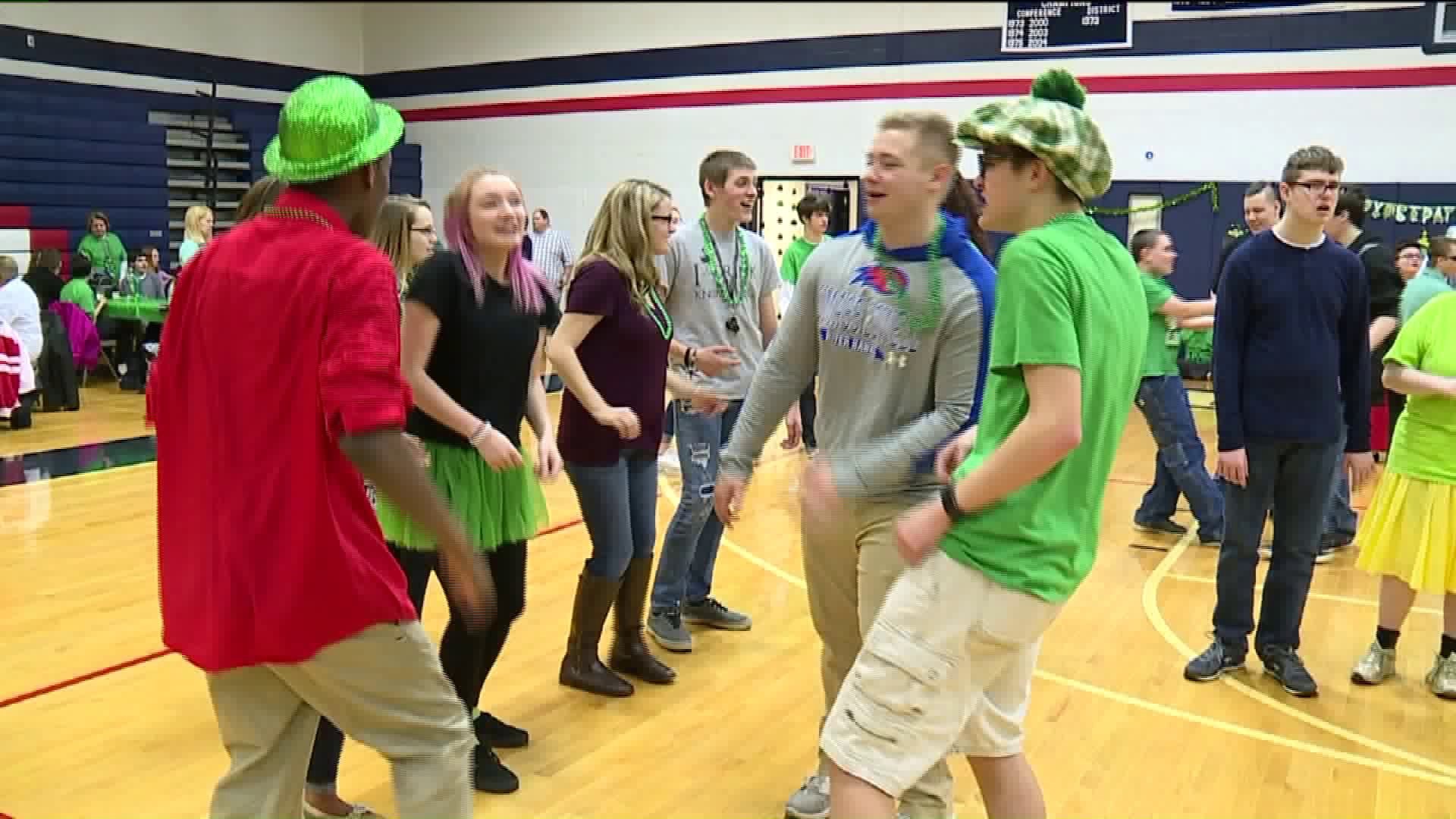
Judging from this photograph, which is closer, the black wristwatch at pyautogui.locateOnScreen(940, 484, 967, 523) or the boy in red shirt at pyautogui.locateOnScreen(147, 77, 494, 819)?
the boy in red shirt at pyautogui.locateOnScreen(147, 77, 494, 819)

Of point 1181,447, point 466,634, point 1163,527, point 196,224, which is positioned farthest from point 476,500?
point 196,224

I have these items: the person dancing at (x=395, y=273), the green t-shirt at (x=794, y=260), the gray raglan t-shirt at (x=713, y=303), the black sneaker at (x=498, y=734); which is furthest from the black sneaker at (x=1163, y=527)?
the person dancing at (x=395, y=273)

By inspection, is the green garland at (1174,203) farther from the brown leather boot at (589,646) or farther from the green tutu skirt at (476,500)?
the green tutu skirt at (476,500)

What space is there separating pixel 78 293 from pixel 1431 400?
11.6 m

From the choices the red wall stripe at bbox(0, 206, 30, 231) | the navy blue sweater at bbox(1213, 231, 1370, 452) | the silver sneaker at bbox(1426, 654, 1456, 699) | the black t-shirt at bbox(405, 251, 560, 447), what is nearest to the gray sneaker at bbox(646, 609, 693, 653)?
the black t-shirt at bbox(405, 251, 560, 447)

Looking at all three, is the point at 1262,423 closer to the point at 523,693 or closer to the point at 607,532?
the point at 607,532

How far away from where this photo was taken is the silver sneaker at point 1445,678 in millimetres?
4207

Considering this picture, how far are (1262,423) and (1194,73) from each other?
367 inches

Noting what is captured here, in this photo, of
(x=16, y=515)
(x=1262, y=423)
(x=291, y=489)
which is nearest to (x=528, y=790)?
(x=291, y=489)

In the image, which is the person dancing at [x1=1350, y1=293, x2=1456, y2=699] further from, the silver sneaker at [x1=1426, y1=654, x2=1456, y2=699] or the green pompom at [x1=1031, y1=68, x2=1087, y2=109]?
the green pompom at [x1=1031, y1=68, x2=1087, y2=109]

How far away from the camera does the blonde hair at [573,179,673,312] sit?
12.9 ft

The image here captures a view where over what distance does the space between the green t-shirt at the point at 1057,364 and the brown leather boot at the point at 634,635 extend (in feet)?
7.29

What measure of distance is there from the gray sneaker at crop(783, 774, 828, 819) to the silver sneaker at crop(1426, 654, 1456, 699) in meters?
2.39

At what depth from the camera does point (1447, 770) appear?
3586 mm
